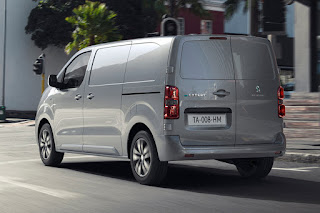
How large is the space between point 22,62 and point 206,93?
37862mm

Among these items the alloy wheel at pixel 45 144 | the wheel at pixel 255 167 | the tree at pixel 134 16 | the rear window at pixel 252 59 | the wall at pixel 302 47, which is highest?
the tree at pixel 134 16

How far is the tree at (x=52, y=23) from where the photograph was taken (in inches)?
1681

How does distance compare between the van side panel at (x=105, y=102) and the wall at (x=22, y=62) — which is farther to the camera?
the wall at (x=22, y=62)

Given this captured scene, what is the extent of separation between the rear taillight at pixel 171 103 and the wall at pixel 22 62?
37201mm

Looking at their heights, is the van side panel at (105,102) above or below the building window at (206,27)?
below

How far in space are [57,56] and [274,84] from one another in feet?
122

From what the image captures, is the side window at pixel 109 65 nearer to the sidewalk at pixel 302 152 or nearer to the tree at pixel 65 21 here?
the sidewalk at pixel 302 152

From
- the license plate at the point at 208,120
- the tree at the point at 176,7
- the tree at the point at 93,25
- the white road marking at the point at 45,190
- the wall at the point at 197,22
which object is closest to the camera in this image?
the white road marking at the point at 45,190

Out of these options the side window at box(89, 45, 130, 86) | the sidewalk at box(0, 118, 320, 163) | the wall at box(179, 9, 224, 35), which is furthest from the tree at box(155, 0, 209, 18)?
the side window at box(89, 45, 130, 86)

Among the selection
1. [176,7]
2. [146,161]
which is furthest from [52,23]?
[146,161]

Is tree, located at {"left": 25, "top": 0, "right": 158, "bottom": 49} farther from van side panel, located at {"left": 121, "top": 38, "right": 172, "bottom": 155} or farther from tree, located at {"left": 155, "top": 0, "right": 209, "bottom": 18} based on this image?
van side panel, located at {"left": 121, "top": 38, "right": 172, "bottom": 155}

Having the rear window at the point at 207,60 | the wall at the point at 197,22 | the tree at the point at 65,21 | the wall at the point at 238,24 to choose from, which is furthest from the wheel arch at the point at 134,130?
the wall at the point at 238,24

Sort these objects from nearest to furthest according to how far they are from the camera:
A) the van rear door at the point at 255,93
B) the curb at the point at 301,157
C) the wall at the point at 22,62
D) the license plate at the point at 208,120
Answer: the license plate at the point at 208,120, the van rear door at the point at 255,93, the curb at the point at 301,157, the wall at the point at 22,62

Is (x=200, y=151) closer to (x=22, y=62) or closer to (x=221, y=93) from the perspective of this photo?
(x=221, y=93)
